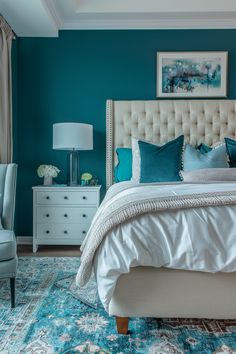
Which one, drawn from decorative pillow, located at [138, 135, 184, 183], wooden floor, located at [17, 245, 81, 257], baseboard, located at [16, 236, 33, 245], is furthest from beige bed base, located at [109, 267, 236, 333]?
baseboard, located at [16, 236, 33, 245]

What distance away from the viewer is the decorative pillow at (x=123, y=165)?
362 centimetres

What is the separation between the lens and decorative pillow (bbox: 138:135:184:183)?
3.20 metres

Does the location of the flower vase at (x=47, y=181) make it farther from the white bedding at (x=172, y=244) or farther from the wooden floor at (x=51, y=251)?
the white bedding at (x=172, y=244)

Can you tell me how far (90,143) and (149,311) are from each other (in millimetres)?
2320

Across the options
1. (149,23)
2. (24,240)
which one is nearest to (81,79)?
(149,23)

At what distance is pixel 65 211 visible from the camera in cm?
365

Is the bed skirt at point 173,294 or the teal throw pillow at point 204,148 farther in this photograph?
the teal throw pillow at point 204,148

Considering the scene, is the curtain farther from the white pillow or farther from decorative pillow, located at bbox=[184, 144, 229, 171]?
decorative pillow, located at bbox=[184, 144, 229, 171]

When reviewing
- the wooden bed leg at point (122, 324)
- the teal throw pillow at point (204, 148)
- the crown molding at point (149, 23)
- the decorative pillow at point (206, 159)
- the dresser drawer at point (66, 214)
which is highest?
the crown molding at point (149, 23)

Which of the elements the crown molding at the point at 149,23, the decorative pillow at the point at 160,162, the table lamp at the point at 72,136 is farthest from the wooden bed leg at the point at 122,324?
the crown molding at the point at 149,23

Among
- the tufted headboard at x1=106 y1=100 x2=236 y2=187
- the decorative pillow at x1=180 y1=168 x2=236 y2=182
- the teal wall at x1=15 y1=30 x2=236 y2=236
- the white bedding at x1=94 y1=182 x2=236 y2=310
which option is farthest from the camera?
the teal wall at x1=15 y1=30 x2=236 y2=236

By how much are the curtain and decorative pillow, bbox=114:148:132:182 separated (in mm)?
1200

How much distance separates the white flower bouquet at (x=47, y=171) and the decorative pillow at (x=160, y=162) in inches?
44.2

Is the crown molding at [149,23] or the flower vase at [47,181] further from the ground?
the crown molding at [149,23]
